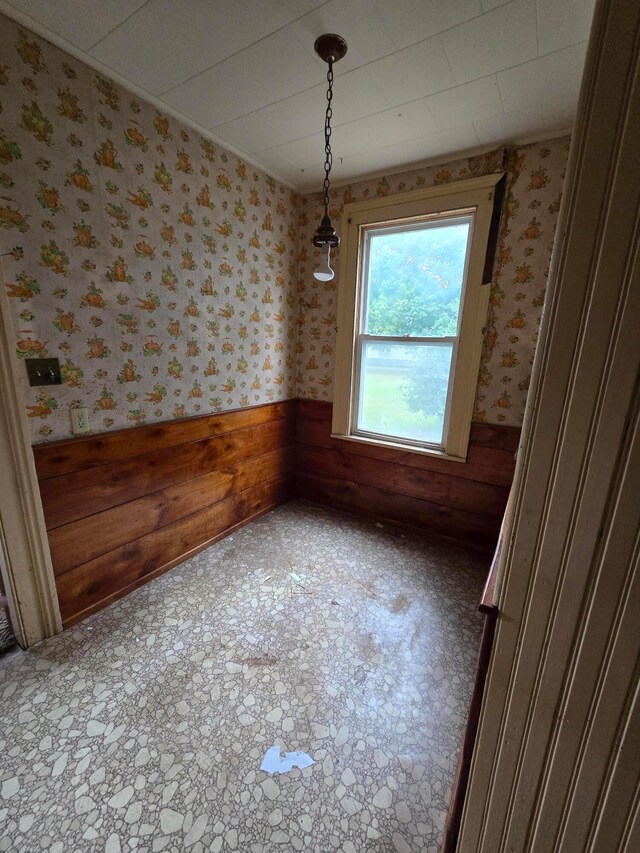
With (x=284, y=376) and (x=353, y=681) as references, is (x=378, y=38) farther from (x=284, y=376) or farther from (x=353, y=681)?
(x=353, y=681)

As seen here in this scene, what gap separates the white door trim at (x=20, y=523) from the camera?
4.31ft

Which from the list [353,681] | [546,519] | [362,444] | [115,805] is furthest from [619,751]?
[362,444]

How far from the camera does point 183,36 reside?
1271 mm

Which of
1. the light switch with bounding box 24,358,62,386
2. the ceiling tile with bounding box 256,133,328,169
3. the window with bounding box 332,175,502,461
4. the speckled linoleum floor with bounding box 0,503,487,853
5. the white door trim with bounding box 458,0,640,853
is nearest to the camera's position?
the white door trim with bounding box 458,0,640,853

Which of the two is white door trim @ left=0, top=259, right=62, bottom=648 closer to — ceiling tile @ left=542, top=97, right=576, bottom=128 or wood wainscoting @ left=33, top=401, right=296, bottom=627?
wood wainscoting @ left=33, top=401, right=296, bottom=627

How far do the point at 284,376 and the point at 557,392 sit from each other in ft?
7.81

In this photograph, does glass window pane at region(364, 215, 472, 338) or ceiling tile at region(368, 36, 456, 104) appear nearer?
ceiling tile at region(368, 36, 456, 104)

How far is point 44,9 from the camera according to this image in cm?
118

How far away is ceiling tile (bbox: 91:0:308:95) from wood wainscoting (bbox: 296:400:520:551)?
78.8 inches

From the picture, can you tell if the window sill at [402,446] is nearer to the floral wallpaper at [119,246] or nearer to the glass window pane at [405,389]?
the glass window pane at [405,389]

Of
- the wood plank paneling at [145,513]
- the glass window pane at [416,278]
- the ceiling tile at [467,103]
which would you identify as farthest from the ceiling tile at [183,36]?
the wood plank paneling at [145,513]

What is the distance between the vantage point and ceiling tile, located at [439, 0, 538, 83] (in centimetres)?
116

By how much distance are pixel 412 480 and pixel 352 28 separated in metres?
2.30

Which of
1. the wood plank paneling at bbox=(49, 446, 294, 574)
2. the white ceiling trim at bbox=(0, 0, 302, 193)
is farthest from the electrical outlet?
the white ceiling trim at bbox=(0, 0, 302, 193)
